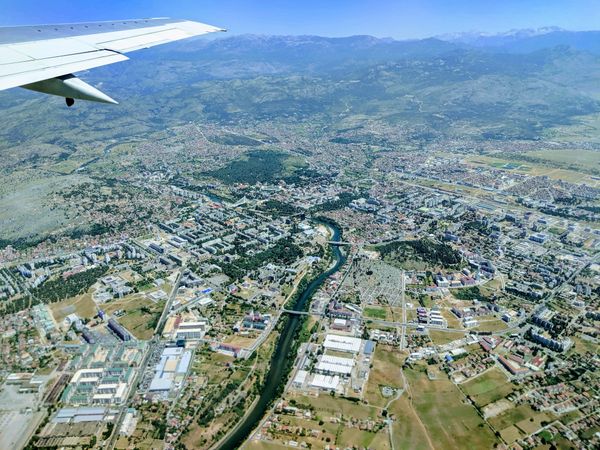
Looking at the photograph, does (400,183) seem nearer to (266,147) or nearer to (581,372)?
(266,147)

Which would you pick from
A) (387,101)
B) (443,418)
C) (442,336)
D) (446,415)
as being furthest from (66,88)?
(387,101)

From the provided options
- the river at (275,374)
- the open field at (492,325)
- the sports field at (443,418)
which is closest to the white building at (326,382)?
the river at (275,374)

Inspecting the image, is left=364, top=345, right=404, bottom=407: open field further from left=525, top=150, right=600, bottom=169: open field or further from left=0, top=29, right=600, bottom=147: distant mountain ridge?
left=0, top=29, right=600, bottom=147: distant mountain ridge

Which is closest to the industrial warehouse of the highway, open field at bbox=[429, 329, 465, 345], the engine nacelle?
open field at bbox=[429, 329, 465, 345]

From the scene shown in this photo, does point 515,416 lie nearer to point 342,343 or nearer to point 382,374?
point 382,374

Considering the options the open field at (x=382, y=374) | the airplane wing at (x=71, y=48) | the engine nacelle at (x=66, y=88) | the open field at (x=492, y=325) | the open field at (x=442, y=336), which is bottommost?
the open field at (x=492, y=325)

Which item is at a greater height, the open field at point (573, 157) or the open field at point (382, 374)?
the open field at point (382, 374)

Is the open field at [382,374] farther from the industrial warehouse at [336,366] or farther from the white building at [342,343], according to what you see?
the white building at [342,343]
